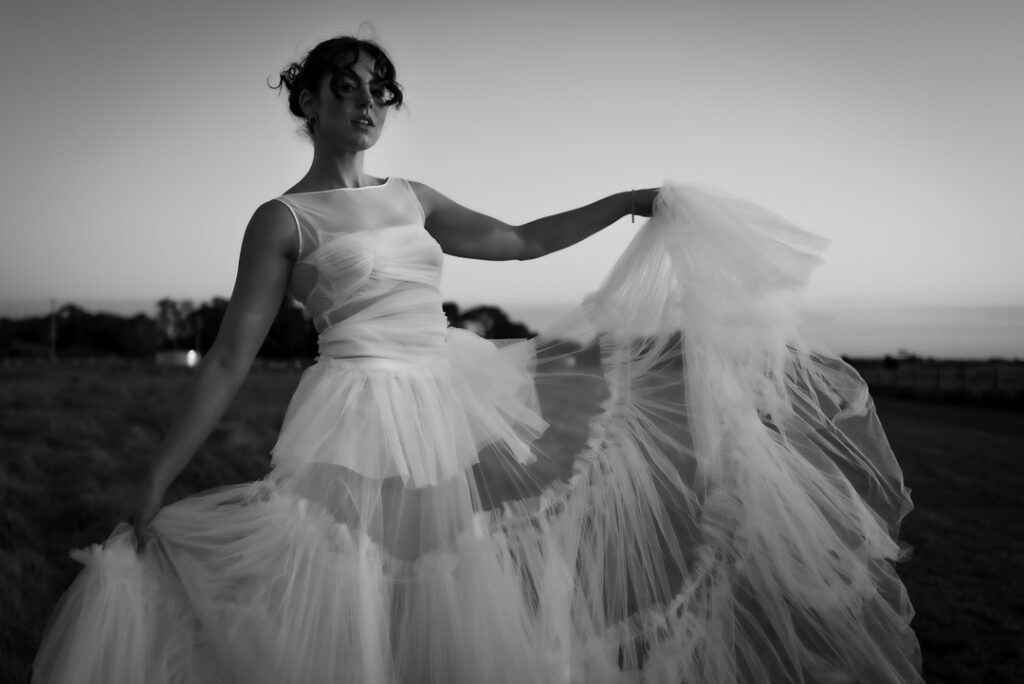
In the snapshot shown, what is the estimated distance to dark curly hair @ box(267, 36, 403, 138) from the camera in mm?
2354

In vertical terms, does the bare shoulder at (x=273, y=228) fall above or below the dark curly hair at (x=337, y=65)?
below

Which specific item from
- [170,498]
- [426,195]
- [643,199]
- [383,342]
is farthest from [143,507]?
[170,498]

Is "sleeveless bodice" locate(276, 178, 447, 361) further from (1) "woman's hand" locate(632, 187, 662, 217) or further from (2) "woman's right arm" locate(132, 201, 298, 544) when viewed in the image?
(1) "woman's hand" locate(632, 187, 662, 217)

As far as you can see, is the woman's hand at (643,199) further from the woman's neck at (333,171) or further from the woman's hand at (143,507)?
the woman's hand at (143,507)

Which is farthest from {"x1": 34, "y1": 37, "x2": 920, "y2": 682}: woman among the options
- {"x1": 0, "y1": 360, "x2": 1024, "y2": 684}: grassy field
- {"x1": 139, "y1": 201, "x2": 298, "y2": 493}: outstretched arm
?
{"x1": 0, "y1": 360, "x2": 1024, "y2": 684}: grassy field

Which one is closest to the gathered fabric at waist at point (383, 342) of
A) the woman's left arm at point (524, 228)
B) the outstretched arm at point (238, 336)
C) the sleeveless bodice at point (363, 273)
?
the sleeveless bodice at point (363, 273)

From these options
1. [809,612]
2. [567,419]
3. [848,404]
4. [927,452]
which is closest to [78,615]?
[567,419]

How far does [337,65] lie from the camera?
7.70 feet

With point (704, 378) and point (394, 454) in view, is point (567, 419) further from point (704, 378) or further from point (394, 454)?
point (394, 454)

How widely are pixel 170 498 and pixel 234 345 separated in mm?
5237

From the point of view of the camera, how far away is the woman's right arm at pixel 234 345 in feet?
6.99

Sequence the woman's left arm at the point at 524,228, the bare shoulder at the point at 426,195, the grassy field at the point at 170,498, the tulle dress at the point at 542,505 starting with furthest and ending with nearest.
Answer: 1. the grassy field at the point at 170,498
2. the woman's left arm at the point at 524,228
3. the bare shoulder at the point at 426,195
4. the tulle dress at the point at 542,505

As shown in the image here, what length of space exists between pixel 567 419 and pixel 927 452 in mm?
11793

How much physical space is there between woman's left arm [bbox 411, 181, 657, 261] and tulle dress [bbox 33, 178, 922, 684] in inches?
4.9
